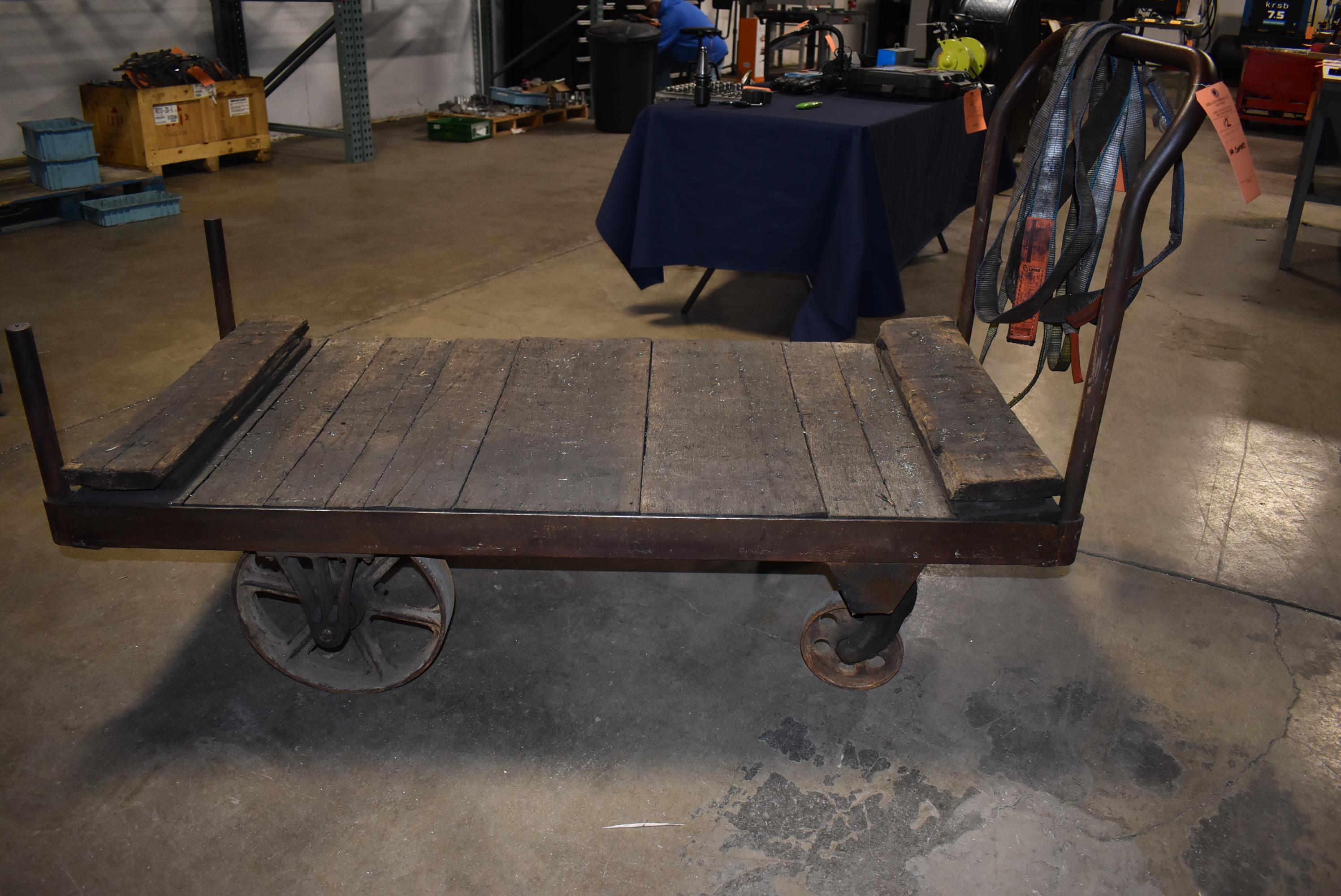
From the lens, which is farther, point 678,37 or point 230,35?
point 678,37

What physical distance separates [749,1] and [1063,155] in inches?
334

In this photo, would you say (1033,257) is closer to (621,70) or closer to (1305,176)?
(1305,176)

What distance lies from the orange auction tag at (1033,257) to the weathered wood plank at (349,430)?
137cm

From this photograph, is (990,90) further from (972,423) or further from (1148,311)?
(972,423)

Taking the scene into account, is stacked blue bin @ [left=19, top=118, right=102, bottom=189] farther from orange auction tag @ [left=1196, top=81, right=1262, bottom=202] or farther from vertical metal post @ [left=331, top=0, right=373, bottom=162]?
orange auction tag @ [left=1196, top=81, right=1262, bottom=202]

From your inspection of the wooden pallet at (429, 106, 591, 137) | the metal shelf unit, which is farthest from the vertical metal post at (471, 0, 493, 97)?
the metal shelf unit

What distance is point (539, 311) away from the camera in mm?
4199

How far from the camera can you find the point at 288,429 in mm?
2016

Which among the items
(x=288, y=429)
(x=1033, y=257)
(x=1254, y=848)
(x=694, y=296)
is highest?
(x=1033, y=257)

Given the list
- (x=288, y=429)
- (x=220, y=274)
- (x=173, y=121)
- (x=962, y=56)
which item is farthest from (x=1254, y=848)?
(x=173, y=121)

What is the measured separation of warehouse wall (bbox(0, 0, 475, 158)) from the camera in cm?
580

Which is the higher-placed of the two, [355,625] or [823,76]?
[823,76]

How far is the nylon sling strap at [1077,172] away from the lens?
6.35 feet

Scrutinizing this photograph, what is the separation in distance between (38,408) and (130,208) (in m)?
4.16
